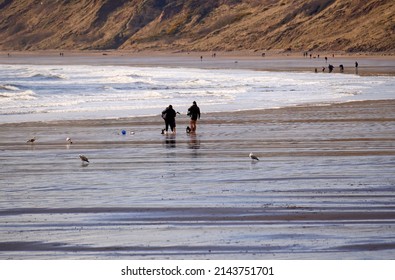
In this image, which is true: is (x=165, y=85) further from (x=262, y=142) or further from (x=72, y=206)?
(x=72, y=206)

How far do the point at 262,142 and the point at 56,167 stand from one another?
6.34 m

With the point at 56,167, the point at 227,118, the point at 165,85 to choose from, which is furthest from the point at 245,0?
the point at 56,167

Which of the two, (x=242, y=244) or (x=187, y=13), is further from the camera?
(x=187, y=13)

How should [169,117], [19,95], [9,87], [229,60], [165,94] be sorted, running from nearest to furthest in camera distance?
[169,117], [19,95], [165,94], [9,87], [229,60]

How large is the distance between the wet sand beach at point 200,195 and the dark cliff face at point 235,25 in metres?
103

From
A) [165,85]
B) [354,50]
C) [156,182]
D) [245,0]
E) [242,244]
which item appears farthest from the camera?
[245,0]

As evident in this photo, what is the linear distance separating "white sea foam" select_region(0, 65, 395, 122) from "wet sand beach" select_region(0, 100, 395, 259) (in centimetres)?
1016

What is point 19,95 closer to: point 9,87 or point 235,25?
point 9,87

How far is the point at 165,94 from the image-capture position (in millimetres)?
49594

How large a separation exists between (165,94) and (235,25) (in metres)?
114

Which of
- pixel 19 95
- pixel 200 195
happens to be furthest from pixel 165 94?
pixel 200 195

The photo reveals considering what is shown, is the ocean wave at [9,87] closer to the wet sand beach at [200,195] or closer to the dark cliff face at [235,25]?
the wet sand beach at [200,195]

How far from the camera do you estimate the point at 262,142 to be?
960 inches

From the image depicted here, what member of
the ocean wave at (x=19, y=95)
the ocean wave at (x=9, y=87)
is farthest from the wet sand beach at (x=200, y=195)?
the ocean wave at (x=9, y=87)
